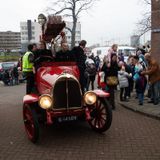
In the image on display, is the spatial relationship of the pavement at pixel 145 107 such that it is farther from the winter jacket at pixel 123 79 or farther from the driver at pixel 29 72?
the driver at pixel 29 72

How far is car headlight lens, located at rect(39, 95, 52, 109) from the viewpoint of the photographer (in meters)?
6.38

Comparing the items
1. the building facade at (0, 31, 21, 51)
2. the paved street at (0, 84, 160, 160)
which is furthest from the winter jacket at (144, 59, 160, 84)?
the building facade at (0, 31, 21, 51)

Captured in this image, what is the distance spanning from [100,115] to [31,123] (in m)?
1.48

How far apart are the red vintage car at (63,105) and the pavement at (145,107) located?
198cm

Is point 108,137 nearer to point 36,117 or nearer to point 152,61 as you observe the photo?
point 36,117

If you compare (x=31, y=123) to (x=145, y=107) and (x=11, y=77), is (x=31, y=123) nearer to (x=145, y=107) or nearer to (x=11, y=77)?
(x=145, y=107)

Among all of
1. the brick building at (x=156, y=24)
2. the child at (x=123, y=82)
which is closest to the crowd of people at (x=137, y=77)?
the child at (x=123, y=82)

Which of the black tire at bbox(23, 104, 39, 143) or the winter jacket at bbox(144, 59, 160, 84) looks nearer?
the black tire at bbox(23, 104, 39, 143)

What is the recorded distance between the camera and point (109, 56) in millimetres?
9555

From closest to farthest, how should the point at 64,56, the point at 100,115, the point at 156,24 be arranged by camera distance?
the point at 100,115, the point at 64,56, the point at 156,24

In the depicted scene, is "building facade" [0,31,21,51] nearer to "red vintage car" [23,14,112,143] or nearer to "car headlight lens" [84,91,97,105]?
"red vintage car" [23,14,112,143]

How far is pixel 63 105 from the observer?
666 cm

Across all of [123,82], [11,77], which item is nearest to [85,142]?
[123,82]

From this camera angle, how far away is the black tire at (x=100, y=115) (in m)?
7.00
